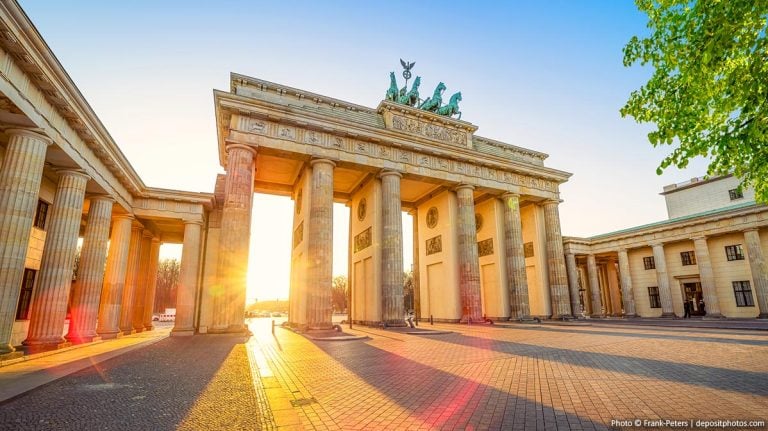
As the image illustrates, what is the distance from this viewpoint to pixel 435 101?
2759 centimetres

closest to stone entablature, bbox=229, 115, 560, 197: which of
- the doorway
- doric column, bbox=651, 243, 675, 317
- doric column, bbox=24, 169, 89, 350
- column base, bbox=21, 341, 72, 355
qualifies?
doric column, bbox=24, 169, 89, 350

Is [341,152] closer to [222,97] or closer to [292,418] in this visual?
[222,97]

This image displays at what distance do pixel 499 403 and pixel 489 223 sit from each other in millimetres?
25236

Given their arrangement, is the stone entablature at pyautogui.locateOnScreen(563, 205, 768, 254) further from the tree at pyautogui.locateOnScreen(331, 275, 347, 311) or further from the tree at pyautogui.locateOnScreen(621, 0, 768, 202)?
the tree at pyautogui.locateOnScreen(331, 275, 347, 311)

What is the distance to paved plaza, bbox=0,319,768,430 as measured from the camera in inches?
179

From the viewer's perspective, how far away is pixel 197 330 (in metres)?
21.2

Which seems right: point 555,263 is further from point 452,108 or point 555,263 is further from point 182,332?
point 182,332

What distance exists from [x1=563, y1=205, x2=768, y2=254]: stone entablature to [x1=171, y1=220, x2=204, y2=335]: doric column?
3383 cm

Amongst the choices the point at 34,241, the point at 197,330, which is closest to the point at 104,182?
the point at 34,241

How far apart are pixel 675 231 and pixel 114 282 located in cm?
4390

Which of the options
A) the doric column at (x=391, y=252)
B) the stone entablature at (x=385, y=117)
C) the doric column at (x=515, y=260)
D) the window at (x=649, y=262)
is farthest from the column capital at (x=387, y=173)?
the window at (x=649, y=262)

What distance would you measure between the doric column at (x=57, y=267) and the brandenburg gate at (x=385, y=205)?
5.80 meters

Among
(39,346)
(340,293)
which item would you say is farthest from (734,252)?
(340,293)

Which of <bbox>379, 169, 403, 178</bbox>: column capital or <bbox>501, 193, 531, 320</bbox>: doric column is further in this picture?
<bbox>501, 193, 531, 320</bbox>: doric column
